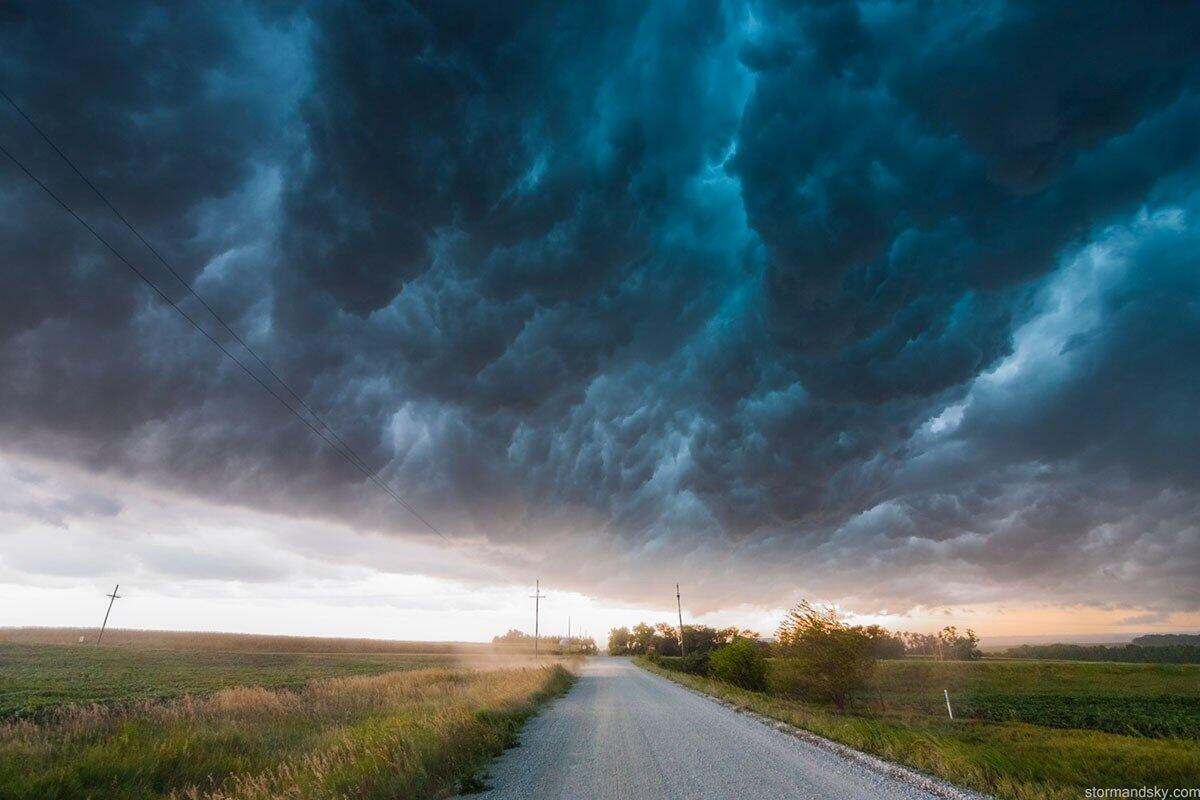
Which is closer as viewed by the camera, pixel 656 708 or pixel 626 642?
pixel 656 708

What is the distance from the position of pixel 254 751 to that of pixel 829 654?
30748 mm

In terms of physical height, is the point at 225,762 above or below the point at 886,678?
above

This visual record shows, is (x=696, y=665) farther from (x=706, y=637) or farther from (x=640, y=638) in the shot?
(x=640, y=638)

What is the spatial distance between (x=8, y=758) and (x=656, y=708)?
18046 mm

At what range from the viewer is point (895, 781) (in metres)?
9.21

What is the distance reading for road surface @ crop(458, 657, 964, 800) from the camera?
8.31m

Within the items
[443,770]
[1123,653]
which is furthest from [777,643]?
[1123,653]

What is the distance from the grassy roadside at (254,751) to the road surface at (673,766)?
1104 millimetres

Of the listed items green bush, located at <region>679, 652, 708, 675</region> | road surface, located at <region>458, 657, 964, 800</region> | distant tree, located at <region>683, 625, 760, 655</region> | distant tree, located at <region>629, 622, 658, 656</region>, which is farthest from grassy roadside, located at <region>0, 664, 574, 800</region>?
distant tree, located at <region>629, 622, 658, 656</region>

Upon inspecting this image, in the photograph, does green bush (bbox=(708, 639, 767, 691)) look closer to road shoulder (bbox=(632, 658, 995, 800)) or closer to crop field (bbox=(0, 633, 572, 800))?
crop field (bbox=(0, 633, 572, 800))

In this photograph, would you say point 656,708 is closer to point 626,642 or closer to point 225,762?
point 225,762

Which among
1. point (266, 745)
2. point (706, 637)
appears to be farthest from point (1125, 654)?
point (266, 745)

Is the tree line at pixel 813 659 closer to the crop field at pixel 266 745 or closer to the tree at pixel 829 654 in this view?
the tree at pixel 829 654

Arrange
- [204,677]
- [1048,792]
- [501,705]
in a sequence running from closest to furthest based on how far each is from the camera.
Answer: [1048,792] → [501,705] → [204,677]
